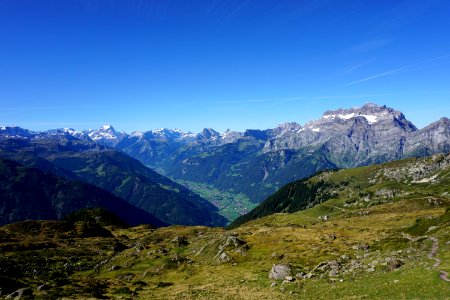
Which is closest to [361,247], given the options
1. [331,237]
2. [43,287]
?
[331,237]

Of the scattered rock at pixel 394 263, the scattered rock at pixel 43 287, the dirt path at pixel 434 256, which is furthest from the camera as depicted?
the scattered rock at pixel 43 287

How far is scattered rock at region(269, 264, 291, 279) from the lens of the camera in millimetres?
59884

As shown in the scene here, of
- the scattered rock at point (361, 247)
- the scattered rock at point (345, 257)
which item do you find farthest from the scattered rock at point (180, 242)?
the scattered rock at point (345, 257)

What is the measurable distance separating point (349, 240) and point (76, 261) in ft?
247

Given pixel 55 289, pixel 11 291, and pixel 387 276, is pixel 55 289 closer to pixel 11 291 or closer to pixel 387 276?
pixel 11 291

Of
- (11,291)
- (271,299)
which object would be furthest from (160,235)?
(271,299)

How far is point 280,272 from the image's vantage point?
60.8 meters

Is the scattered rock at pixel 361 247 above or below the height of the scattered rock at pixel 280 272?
above

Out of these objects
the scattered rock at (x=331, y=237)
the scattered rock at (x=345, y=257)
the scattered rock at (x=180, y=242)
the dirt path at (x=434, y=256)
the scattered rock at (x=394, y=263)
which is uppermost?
the dirt path at (x=434, y=256)

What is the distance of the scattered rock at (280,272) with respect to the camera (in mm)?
59884

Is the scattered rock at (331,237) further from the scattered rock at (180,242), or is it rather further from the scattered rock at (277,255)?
the scattered rock at (180,242)

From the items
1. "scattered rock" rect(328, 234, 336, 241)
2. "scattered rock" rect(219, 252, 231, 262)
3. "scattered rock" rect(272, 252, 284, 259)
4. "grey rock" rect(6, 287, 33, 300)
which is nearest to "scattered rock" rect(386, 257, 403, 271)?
"scattered rock" rect(272, 252, 284, 259)

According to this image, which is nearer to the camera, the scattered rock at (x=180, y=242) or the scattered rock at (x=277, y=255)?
the scattered rock at (x=277, y=255)

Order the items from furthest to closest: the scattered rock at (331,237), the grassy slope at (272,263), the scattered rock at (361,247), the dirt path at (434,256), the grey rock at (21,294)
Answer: the scattered rock at (331,237) < the scattered rock at (361,247) < the grey rock at (21,294) < the grassy slope at (272,263) < the dirt path at (434,256)
